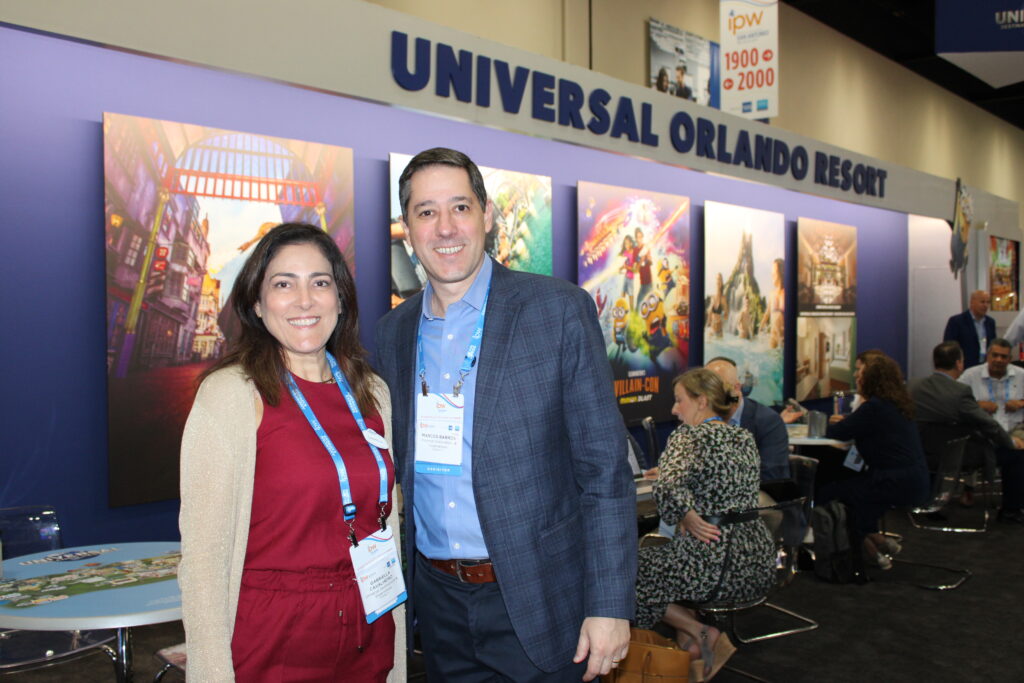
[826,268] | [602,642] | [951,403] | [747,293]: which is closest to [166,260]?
[602,642]

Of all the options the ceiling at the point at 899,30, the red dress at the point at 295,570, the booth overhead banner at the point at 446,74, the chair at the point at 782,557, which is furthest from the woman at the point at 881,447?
the ceiling at the point at 899,30

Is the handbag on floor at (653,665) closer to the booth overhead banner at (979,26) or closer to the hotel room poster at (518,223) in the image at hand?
the hotel room poster at (518,223)

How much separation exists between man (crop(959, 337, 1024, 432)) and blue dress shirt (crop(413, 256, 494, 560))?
643 cm

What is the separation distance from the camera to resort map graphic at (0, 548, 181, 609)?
2.24 meters

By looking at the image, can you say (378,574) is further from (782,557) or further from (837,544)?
(837,544)

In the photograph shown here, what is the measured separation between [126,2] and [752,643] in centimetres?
392

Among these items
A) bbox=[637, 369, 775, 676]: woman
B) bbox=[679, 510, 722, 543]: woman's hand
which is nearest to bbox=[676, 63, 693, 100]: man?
bbox=[637, 369, 775, 676]: woman

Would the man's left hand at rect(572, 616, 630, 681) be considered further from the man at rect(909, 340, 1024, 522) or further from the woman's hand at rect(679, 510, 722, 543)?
the man at rect(909, 340, 1024, 522)

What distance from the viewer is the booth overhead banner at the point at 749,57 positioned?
600cm

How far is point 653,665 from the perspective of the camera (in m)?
2.69

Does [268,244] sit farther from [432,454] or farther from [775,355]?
[775,355]

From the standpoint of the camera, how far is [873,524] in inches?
197

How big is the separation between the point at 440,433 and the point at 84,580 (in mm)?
1424

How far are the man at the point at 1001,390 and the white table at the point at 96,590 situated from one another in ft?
21.5
